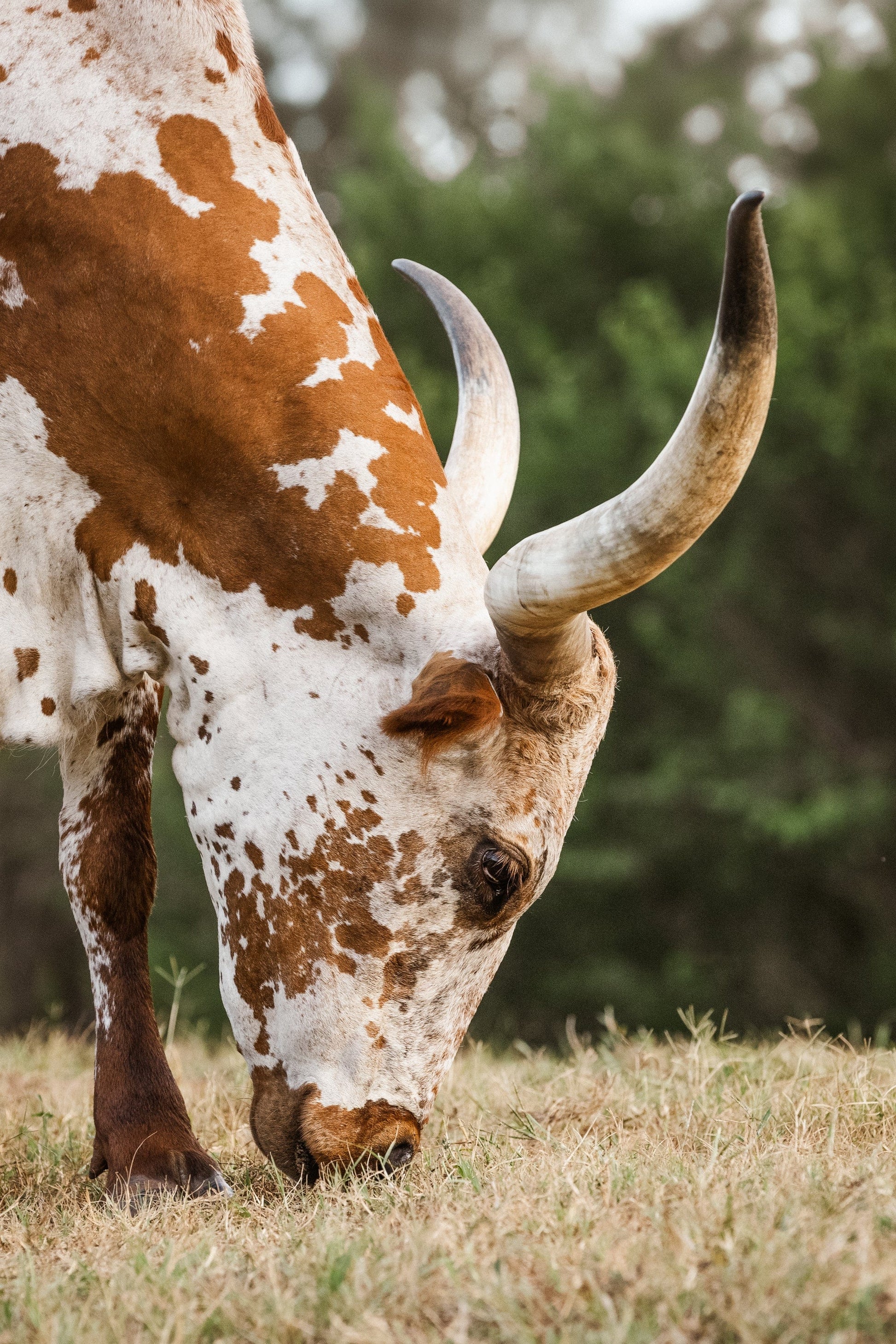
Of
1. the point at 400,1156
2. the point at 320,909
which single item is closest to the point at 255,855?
the point at 320,909

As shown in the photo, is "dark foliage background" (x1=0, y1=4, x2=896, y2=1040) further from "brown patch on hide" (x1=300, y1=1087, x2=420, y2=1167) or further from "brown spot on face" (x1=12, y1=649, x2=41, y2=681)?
"brown spot on face" (x1=12, y1=649, x2=41, y2=681)

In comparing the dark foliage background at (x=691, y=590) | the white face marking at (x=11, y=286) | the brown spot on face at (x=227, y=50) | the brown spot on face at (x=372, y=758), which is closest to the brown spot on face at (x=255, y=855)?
the brown spot on face at (x=372, y=758)

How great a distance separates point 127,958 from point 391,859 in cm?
96

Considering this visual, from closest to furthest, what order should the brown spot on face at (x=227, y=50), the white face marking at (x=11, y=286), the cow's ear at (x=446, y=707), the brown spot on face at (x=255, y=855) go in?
the cow's ear at (x=446, y=707)
the brown spot on face at (x=255, y=855)
the white face marking at (x=11, y=286)
the brown spot on face at (x=227, y=50)

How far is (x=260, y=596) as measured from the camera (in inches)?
121

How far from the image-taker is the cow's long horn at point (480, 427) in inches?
136

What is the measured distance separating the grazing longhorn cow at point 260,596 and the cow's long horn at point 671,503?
0.07 ft

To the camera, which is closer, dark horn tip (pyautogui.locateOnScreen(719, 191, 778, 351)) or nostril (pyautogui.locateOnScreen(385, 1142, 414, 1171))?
dark horn tip (pyautogui.locateOnScreen(719, 191, 778, 351))

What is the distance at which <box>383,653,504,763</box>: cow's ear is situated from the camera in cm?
282

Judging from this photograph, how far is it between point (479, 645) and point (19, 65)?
1.66 meters

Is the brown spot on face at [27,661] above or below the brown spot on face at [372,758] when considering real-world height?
above

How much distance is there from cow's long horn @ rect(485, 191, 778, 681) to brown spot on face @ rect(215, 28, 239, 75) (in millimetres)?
1444

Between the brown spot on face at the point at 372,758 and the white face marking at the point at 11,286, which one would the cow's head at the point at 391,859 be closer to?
the brown spot on face at the point at 372,758

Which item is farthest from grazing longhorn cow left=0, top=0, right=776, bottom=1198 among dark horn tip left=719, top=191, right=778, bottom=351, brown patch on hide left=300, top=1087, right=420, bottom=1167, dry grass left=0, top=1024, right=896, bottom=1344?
dark horn tip left=719, top=191, right=778, bottom=351
